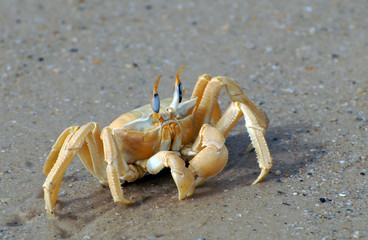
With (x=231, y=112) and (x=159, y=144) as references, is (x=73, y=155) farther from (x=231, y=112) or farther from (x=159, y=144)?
(x=231, y=112)

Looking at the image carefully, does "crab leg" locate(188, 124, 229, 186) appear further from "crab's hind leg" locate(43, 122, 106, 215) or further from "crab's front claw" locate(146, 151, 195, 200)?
"crab's hind leg" locate(43, 122, 106, 215)

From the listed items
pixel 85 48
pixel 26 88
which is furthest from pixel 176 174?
pixel 85 48

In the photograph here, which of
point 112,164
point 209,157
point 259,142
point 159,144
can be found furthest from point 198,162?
point 112,164

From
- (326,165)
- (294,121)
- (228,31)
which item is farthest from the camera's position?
(228,31)

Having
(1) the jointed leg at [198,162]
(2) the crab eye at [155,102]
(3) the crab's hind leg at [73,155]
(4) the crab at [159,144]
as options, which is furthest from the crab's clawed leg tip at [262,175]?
(3) the crab's hind leg at [73,155]

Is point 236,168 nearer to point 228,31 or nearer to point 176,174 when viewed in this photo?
point 176,174

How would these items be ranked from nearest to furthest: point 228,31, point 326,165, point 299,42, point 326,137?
point 326,165, point 326,137, point 299,42, point 228,31

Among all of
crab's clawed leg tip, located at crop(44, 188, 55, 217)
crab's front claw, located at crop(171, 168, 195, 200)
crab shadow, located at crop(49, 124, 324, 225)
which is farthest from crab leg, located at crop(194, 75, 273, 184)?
crab's clawed leg tip, located at crop(44, 188, 55, 217)
